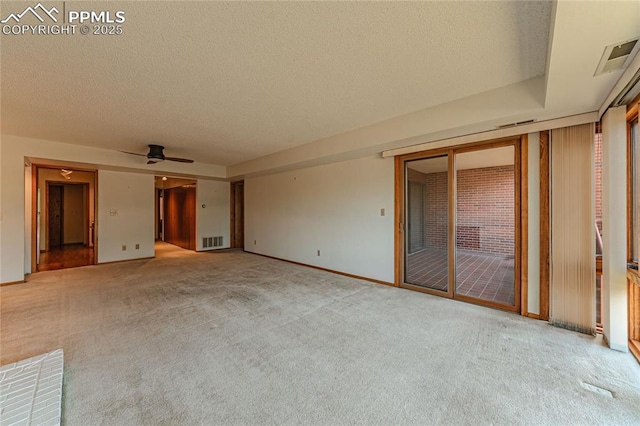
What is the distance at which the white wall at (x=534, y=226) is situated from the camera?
2941 millimetres

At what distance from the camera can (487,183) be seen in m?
6.47

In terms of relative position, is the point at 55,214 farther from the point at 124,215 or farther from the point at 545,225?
the point at 545,225

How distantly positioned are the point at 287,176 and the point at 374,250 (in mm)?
2994

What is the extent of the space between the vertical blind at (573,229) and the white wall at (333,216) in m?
2.02

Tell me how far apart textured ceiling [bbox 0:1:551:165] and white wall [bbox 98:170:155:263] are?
250cm

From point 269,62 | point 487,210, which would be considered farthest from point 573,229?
point 487,210

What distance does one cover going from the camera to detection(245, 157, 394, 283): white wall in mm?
4434

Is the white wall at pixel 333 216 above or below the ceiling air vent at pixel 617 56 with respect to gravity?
below

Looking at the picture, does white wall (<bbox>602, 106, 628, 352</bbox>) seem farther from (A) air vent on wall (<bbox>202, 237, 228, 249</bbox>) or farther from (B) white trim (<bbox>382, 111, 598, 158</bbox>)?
(A) air vent on wall (<bbox>202, 237, 228, 249</bbox>)

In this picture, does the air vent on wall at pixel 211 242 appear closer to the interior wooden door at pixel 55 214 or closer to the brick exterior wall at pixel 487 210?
the interior wooden door at pixel 55 214

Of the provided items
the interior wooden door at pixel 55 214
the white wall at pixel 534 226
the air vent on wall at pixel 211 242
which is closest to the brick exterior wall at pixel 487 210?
the white wall at pixel 534 226

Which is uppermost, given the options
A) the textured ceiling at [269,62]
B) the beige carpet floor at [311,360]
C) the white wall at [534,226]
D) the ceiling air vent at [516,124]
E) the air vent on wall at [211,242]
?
the textured ceiling at [269,62]

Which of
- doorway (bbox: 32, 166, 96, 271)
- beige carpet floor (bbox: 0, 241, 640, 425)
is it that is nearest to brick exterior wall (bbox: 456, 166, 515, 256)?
beige carpet floor (bbox: 0, 241, 640, 425)

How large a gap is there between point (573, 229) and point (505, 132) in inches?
50.4
